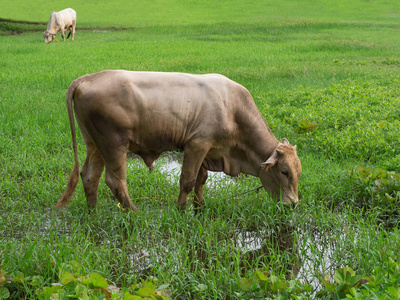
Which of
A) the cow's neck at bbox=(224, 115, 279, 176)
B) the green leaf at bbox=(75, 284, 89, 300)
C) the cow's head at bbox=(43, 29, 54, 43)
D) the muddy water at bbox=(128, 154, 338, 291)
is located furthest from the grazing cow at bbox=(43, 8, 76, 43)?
the green leaf at bbox=(75, 284, 89, 300)

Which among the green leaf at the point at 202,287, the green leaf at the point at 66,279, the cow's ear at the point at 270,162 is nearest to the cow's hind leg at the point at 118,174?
the cow's ear at the point at 270,162

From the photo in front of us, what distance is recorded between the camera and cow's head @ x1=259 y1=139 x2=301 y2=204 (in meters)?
5.00

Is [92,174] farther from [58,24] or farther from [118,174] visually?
[58,24]

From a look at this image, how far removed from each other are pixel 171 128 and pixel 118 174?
717 millimetres

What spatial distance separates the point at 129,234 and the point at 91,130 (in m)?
1.10

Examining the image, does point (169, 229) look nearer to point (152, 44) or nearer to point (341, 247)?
point (341, 247)

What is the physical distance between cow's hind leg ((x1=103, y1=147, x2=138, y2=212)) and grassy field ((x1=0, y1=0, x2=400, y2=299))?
18 cm

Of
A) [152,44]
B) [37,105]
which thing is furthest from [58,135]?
[152,44]

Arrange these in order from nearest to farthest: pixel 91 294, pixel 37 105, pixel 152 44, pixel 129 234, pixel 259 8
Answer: pixel 91 294 < pixel 129 234 < pixel 37 105 < pixel 152 44 < pixel 259 8

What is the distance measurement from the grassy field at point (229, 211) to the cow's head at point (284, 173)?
7.1 inches

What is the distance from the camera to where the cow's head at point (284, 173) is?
4996mm

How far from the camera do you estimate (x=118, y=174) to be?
5016 mm

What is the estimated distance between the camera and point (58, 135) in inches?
300

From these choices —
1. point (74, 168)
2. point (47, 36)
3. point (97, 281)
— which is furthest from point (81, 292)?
point (47, 36)
